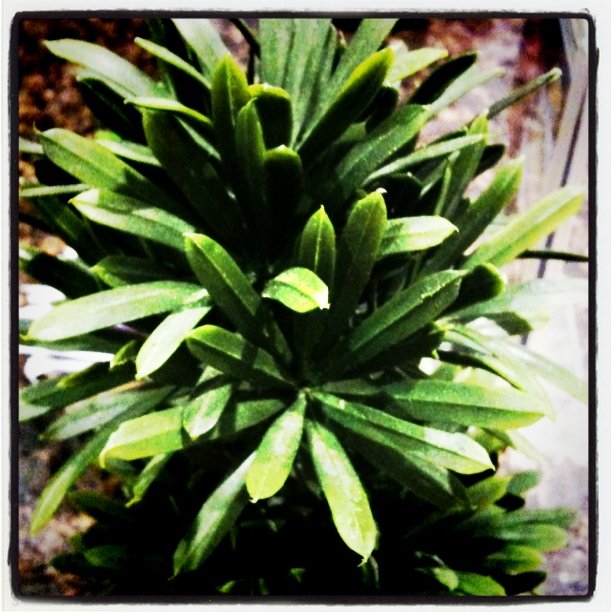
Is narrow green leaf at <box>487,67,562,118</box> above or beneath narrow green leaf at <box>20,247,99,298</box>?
above

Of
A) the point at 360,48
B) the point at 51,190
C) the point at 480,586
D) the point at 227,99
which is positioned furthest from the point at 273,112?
the point at 480,586

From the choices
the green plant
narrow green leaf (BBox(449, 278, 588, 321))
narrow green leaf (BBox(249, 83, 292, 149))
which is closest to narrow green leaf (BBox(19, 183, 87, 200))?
the green plant

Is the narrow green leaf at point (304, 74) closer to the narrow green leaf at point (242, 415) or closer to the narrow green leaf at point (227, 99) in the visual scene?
the narrow green leaf at point (227, 99)

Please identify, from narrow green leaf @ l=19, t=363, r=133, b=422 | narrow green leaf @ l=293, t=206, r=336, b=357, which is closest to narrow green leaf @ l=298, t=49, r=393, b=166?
narrow green leaf @ l=293, t=206, r=336, b=357

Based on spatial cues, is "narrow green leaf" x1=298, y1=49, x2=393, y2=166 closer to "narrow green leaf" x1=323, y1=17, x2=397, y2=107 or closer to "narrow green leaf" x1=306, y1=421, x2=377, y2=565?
"narrow green leaf" x1=323, y1=17, x2=397, y2=107

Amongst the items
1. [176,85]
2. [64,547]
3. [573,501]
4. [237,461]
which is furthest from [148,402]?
[573,501]

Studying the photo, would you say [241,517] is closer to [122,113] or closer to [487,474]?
[487,474]

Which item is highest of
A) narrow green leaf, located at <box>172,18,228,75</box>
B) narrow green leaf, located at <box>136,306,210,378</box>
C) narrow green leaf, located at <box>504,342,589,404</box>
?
narrow green leaf, located at <box>172,18,228,75</box>

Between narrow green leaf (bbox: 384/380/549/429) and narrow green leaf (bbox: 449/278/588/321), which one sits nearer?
narrow green leaf (bbox: 384/380/549/429)
